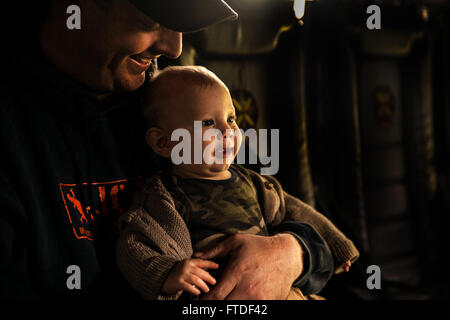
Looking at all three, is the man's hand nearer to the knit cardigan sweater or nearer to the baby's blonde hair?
the knit cardigan sweater

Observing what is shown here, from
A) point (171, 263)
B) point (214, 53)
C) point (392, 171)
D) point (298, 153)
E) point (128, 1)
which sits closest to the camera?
point (171, 263)

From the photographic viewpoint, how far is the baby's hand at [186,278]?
469 millimetres

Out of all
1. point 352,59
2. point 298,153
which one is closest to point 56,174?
point 298,153

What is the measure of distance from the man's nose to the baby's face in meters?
0.08

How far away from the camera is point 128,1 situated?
0.58 meters

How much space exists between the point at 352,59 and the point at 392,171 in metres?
0.32

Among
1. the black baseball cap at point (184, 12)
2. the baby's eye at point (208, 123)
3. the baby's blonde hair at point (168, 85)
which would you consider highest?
the black baseball cap at point (184, 12)

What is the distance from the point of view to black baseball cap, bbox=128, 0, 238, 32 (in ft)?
1.90

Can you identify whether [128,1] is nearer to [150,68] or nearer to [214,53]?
[150,68]

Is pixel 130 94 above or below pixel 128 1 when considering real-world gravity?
below

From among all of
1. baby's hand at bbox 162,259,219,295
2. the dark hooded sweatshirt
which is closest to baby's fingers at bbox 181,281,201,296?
baby's hand at bbox 162,259,219,295

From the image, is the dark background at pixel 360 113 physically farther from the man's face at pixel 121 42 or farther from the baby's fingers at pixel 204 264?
the baby's fingers at pixel 204 264

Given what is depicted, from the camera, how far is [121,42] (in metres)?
0.58

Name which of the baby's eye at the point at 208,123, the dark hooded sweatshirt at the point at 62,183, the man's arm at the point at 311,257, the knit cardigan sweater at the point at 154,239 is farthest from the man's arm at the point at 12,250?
the man's arm at the point at 311,257
